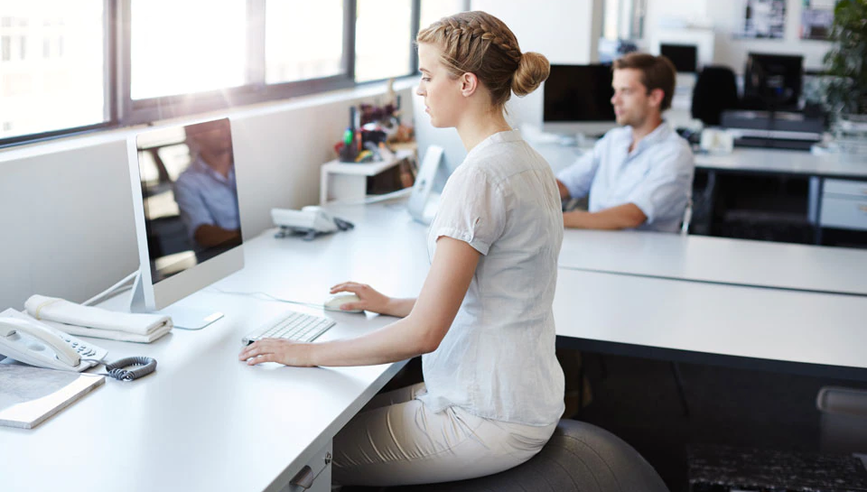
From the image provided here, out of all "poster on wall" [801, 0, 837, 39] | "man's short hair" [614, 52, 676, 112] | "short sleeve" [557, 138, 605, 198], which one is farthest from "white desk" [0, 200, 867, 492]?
"poster on wall" [801, 0, 837, 39]

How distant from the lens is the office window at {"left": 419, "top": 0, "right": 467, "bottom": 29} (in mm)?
5332

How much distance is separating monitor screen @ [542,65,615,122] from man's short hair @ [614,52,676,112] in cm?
124

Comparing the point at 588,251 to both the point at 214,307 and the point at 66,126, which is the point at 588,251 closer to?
the point at 214,307

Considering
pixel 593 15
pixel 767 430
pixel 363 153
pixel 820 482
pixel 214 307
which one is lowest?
pixel 767 430

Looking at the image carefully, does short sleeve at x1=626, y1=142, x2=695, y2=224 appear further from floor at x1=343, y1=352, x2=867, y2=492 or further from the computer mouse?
the computer mouse

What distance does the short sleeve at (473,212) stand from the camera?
151cm

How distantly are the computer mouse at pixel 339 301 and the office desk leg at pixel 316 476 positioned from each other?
523 millimetres

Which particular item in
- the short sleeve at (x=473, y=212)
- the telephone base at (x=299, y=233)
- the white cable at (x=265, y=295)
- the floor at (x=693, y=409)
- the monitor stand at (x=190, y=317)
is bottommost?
the floor at (x=693, y=409)

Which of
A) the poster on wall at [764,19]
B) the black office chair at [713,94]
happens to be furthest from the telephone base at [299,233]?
the poster on wall at [764,19]

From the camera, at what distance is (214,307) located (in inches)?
79.1

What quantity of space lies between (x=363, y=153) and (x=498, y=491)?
1.91 metres

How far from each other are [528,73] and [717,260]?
52.2 inches

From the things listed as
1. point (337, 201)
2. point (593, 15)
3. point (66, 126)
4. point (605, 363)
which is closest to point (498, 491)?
point (66, 126)

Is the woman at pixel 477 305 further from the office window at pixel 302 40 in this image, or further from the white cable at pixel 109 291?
the office window at pixel 302 40
